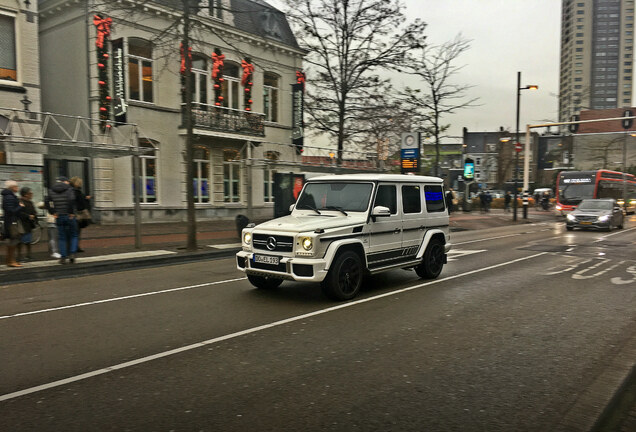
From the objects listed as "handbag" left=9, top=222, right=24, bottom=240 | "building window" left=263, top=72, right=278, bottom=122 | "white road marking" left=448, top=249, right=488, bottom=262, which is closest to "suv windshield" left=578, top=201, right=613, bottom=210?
"white road marking" left=448, top=249, right=488, bottom=262

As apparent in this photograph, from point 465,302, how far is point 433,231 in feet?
6.72

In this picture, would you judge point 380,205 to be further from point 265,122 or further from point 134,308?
point 265,122

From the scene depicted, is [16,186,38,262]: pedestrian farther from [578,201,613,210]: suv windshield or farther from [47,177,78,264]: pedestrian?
[578,201,613,210]: suv windshield

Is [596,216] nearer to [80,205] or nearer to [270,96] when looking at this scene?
[270,96]

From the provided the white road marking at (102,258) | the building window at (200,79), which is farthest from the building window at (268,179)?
the white road marking at (102,258)

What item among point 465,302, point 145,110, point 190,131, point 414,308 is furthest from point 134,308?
point 145,110

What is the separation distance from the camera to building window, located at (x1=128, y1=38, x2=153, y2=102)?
806 inches

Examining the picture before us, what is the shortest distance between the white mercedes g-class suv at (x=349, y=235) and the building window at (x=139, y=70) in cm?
1572

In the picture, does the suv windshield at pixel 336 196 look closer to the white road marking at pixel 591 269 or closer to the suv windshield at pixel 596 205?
the white road marking at pixel 591 269

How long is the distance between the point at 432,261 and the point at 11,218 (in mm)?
8934

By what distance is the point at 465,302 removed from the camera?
708cm

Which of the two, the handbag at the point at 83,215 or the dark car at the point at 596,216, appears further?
the dark car at the point at 596,216

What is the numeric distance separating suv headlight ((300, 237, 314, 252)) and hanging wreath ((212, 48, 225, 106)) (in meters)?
18.5

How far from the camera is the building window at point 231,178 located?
24.7 m
